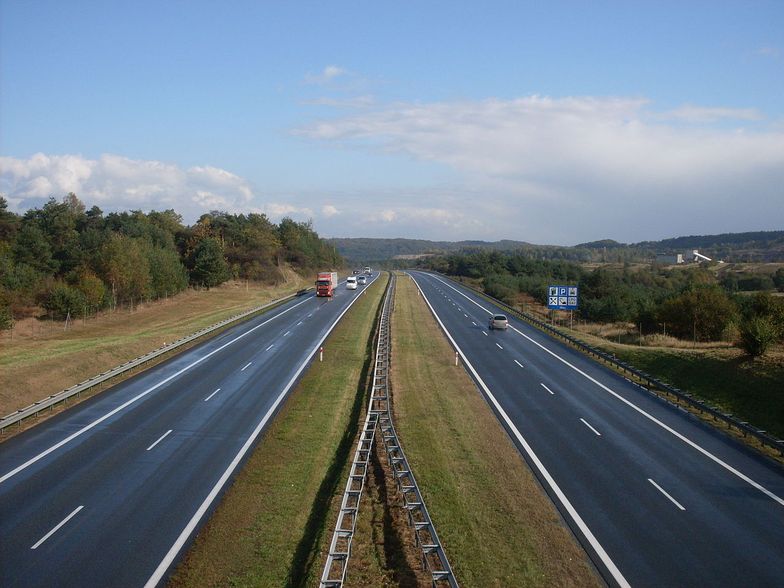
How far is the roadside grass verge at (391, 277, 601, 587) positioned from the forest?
38.1 m

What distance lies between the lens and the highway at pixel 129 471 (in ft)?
45.1

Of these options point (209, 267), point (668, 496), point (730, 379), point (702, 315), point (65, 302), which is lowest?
point (668, 496)

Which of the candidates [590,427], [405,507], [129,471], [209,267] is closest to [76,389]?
[129,471]

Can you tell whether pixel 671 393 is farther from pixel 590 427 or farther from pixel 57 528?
pixel 57 528

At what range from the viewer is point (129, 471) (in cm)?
1928

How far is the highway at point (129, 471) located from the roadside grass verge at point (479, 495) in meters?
5.95

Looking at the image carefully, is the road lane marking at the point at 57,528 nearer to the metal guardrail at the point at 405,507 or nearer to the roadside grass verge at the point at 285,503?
the roadside grass verge at the point at 285,503

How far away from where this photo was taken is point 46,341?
155 ft

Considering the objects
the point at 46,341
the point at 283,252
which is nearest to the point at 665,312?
the point at 46,341

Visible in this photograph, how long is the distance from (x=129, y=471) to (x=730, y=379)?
91.0 feet

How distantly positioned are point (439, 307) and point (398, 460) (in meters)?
55.6

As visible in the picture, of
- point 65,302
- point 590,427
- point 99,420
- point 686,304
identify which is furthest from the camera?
point 65,302

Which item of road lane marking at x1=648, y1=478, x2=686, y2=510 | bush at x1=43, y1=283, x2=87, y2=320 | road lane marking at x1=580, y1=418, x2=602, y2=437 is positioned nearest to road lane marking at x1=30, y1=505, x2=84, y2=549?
road lane marking at x1=648, y1=478, x2=686, y2=510

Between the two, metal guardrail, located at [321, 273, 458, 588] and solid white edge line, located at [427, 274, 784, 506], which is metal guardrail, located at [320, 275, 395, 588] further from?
solid white edge line, located at [427, 274, 784, 506]
